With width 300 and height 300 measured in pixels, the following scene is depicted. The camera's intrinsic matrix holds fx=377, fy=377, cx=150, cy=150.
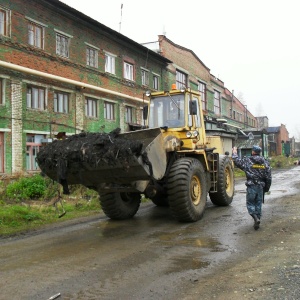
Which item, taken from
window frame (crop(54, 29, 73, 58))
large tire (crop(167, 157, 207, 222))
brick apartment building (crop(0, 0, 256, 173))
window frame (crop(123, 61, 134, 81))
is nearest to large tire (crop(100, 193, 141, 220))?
large tire (crop(167, 157, 207, 222))

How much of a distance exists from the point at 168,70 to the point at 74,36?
10.9m

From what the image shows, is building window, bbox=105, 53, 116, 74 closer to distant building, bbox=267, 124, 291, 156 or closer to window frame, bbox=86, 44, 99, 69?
window frame, bbox=86, 44, 99, 69

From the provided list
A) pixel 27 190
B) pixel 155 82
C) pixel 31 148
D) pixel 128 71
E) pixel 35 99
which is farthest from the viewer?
pixel 155 82

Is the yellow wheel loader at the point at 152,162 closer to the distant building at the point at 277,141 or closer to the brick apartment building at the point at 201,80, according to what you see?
the brick apartment building at the point at 201,80

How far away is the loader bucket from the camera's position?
6.68 meters

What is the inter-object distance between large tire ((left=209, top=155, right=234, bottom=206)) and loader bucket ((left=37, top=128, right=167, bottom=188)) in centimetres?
325

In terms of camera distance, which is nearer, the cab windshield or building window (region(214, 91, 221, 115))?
the cab windshield

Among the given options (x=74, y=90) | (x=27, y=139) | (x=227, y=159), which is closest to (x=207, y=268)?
(x=227, y=159)

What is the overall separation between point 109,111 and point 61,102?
424cm

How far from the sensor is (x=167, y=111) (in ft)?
31.0

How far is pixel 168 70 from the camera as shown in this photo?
2964 cm

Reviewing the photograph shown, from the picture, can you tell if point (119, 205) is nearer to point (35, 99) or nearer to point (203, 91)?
point (35, 99)

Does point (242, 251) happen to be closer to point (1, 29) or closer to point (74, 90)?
point (1, 29)

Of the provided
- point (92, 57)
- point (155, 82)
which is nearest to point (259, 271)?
point (92, 57)
